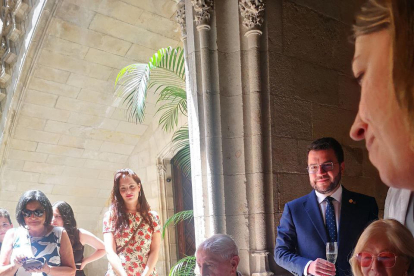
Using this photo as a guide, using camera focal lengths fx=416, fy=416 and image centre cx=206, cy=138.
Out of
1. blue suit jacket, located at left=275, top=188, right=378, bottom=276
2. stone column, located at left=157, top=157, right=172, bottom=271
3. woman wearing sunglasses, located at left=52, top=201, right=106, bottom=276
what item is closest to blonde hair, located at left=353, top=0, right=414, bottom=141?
blue suit jacket, located at left=275, top=188, right=378, bottom=276

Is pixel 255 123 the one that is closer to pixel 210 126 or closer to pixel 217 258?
pixel 210 126

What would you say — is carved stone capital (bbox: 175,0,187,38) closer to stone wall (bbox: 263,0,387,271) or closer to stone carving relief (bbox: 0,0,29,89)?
stone wall (bbox: 263,0,387,271)

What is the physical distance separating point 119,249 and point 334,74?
1.60 meters

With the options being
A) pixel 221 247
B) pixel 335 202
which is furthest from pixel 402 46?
pixel 221 247

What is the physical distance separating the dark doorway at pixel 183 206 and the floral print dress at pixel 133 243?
9.39 feet

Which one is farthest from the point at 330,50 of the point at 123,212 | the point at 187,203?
the point at 187,203

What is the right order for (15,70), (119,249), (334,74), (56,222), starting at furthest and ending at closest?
(15,70)
(56,222)
(119,249)
(334,74)

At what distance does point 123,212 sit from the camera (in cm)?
253

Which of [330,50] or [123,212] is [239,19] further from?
[123,212]

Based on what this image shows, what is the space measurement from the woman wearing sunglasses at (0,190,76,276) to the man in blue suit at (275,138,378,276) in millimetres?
1302

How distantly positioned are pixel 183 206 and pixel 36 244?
129 inches

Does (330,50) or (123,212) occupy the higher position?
(330,50)

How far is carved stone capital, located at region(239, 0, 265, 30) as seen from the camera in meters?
2.29

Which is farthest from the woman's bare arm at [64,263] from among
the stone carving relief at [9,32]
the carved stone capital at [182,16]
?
the stone carving relief at [9,32]
